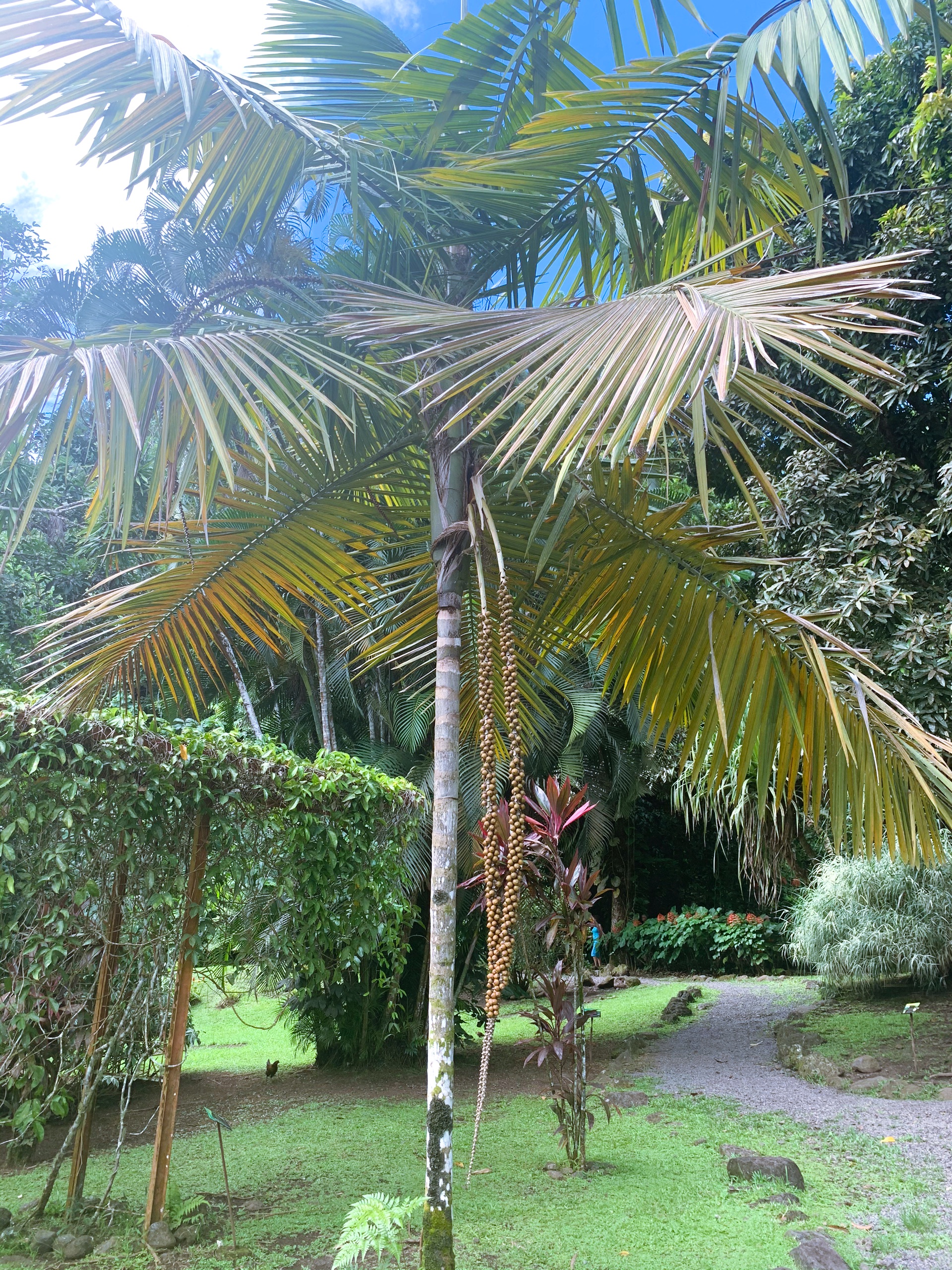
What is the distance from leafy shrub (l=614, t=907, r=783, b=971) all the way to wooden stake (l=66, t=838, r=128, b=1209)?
390 inches

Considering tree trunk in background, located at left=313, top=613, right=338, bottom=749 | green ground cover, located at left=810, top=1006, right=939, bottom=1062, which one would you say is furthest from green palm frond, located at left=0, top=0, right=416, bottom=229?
green ground cover, located at left=810, top=1006, right=939, bottom=1062

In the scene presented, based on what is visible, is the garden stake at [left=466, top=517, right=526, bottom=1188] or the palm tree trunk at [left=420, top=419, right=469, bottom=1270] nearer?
the garden stake at [left=466, top=517, right=526, bottom=1188]

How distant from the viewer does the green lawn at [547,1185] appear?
3.45 m

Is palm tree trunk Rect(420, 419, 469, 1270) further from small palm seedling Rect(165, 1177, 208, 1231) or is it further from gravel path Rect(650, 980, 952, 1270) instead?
gravel path Rect(650, 980, 952, 1270)

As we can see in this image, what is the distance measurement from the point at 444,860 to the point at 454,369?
61.7 inches

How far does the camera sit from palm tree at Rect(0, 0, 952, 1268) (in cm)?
229

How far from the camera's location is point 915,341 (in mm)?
6734

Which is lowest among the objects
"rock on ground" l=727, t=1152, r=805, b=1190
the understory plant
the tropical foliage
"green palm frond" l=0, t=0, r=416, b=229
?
"rock on ground" l=727, t=1152, r=805, b=1190

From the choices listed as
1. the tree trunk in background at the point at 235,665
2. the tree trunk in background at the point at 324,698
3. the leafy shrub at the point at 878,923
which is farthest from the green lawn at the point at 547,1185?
the leafy shrub at the point at 878,923

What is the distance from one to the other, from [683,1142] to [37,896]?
367cm

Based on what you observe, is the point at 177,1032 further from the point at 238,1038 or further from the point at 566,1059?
the point at 238,1038

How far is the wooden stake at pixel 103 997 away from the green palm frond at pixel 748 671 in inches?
83.5

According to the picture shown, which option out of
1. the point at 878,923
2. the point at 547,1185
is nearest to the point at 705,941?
the point at 878,923

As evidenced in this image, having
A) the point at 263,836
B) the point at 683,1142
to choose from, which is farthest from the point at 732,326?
the point at 683,1142
